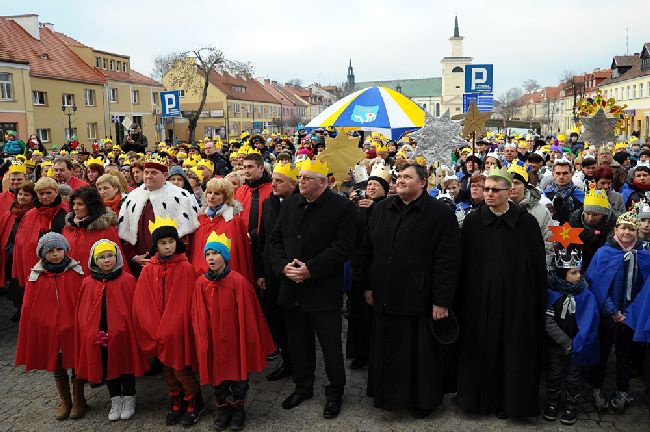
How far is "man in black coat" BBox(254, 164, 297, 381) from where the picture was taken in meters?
5.00

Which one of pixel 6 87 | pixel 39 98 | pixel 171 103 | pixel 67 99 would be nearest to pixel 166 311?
pixel 171 103

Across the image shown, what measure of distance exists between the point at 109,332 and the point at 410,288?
2.48 meters

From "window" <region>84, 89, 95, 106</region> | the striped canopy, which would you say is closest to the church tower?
"window" <region>84, 89, 95, 106</region>

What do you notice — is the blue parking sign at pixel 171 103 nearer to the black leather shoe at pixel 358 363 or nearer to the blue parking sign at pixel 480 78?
the blue parking sign at pixel 480 78

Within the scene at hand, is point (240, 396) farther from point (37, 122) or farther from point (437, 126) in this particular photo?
point (37, 122)

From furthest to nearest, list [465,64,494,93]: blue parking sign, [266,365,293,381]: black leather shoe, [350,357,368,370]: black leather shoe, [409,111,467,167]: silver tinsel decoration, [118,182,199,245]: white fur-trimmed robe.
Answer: [465,64,494,93]: blue parking sign < [409,111,467,167]: silver tinsel decoration < [350,357,368,370]: black leather shoe < [118,182,199,245]: white fur-trimmed robe < [266,365,293,381]: black leather shoe

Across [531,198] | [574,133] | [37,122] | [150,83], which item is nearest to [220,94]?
[150,83]

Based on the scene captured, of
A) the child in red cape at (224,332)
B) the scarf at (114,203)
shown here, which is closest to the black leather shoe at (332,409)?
the child in red cape at (224,332)

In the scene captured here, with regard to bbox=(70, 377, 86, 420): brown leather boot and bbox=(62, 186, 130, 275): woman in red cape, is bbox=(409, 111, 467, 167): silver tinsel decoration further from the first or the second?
bbox=(70, 377, 86, 420): brown leather boot

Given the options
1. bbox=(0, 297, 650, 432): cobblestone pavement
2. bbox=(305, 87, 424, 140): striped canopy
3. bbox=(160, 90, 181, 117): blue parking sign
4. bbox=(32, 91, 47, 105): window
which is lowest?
bbox=(0, 297, 650, 432): cobblestone pavement

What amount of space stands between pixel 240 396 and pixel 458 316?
193 centimetres

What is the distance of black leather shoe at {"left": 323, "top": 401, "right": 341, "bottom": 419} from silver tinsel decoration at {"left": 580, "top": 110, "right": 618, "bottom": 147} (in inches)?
373

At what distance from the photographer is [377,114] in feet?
35.1

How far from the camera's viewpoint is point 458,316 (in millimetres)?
4465
